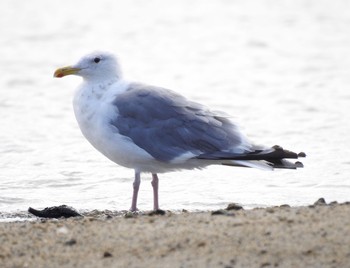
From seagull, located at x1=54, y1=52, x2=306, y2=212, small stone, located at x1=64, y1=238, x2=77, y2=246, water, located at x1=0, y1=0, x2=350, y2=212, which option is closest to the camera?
small stone, located at x1=64, y1=238, x2=77, y2=246

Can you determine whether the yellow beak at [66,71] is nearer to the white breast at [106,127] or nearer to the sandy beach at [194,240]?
the white breast at [106,127]

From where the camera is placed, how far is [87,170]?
986 centimetres

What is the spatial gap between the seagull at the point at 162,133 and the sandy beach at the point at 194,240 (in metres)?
0.84

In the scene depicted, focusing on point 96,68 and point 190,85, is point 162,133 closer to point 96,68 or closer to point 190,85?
point 96,68

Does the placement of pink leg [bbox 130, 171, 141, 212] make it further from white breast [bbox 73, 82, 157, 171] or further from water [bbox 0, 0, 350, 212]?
water [bbox 0, 0, 350, 212]

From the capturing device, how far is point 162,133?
25.5 feet

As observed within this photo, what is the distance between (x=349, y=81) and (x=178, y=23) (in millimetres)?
5542

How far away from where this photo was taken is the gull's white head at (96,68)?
26.8ft

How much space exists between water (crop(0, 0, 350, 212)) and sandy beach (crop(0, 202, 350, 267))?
1.81m

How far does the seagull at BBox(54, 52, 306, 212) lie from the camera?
7.65 m

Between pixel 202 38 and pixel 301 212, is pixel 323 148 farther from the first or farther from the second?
pixel 202 38

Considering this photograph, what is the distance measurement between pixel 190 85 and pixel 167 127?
6.51 meters

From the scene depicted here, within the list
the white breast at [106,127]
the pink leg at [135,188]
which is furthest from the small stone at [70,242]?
the pink leg at [135,188]

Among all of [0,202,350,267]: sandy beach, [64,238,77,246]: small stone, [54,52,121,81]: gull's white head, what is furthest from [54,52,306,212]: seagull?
[64,238,77,246]: small stone
